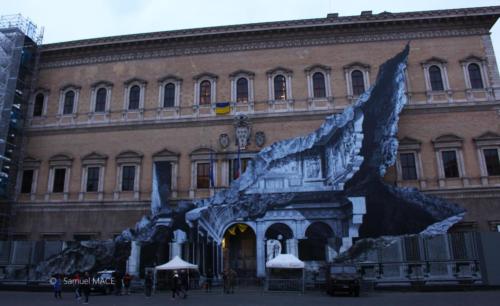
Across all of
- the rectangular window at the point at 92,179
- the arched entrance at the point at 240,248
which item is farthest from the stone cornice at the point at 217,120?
the arched entrance at the point at 240,248

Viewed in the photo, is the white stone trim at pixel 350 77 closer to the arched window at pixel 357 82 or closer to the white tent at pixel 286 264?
the arched window at pixel 357 82

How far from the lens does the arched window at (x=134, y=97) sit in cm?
2898

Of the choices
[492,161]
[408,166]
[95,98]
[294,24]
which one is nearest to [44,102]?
[95,98]

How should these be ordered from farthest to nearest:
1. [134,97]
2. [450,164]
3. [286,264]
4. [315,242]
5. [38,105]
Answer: [38,105] < [134,97] < [450,164] < [315,242] < [286,264]

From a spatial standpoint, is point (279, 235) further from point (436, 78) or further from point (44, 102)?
point (44, 102)

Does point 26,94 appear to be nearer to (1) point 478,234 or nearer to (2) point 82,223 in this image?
(2) point 82,223

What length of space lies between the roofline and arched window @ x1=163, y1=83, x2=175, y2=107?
136 inches

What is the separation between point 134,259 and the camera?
78.4 feet

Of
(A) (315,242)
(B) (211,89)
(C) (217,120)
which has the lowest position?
(A) (315,242)

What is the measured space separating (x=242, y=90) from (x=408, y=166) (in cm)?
1151

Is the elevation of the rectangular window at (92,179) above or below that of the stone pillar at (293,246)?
above

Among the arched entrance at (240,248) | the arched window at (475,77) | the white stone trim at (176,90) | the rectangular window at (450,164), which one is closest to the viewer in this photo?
the arched entrance at (240,248)

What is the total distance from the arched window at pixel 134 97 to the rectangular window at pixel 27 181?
26.2ft

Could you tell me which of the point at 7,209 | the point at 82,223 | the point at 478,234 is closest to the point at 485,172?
the point at 478,234
